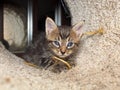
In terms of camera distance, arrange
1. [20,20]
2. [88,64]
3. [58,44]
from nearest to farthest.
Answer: [88,64]
[58,44]
[20,20]

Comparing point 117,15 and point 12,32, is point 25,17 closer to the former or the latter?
point 12,32

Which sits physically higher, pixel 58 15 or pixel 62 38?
pixel 62 38

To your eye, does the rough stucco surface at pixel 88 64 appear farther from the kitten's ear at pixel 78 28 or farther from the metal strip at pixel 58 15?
the metal strip at pixel 58 15

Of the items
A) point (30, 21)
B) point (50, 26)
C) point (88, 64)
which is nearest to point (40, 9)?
point (30, 21)

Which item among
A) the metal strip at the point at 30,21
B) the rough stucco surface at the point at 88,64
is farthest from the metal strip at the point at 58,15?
the rough stucco surface at the point at 88,64

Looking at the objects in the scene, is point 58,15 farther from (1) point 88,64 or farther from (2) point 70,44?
(1) point 88,64

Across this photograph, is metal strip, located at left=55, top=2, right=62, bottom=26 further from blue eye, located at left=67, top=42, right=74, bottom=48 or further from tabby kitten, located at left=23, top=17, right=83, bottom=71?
blue eye, located at left=67, top=42, right=74, bottom=48

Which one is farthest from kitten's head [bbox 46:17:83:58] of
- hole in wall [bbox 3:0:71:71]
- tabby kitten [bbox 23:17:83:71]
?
hole in wall [bbox 3:0:71:71]
